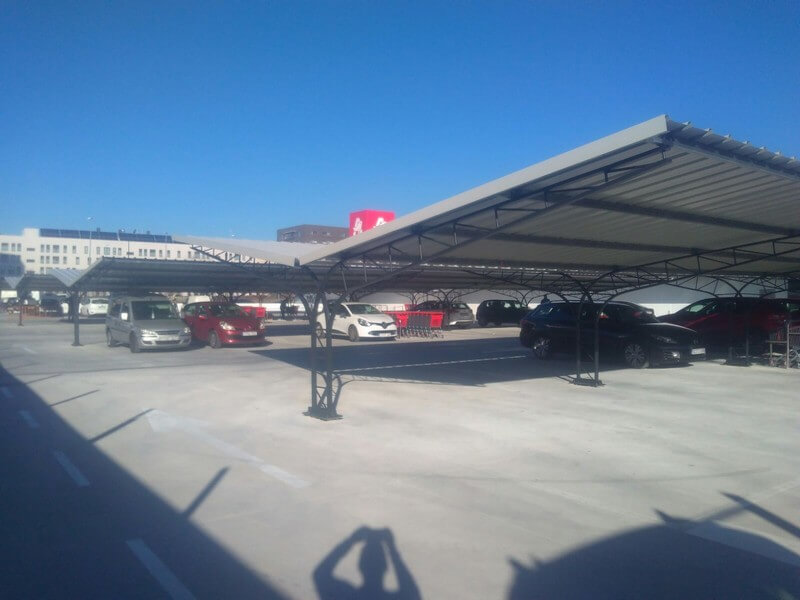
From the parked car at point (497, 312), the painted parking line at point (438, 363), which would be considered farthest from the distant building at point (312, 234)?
the painted parking line at point (438, 363)

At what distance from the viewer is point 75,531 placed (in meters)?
5.42

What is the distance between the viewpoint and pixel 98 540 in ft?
17.1

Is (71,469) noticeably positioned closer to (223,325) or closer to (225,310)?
(223,325)

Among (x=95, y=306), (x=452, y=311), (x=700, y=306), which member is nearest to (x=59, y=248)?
(x=95, y=306)

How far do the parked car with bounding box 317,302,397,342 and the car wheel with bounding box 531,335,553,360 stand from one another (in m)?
9.05

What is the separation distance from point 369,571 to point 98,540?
231 centimetres

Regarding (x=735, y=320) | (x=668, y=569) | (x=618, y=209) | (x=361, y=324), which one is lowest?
(x=668, y=569)

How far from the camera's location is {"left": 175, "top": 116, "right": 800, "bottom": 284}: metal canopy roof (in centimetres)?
750

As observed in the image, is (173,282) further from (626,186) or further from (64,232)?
(64,232)

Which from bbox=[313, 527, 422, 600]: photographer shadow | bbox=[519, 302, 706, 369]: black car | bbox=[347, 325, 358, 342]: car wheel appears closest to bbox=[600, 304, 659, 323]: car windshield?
bbox=[519, 302, 706, 369]: black car

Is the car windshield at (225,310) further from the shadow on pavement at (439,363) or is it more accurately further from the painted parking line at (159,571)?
the painted parking line at (159,571)

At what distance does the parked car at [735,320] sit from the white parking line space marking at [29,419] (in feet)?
54.9

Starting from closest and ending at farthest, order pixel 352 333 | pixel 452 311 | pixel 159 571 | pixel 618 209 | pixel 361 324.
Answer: pixel 159 571, pixel 618 209, pixel 361 324, pixel 352 333, pixel 452 311

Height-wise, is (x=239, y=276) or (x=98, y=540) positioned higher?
(x=239, y=276)
